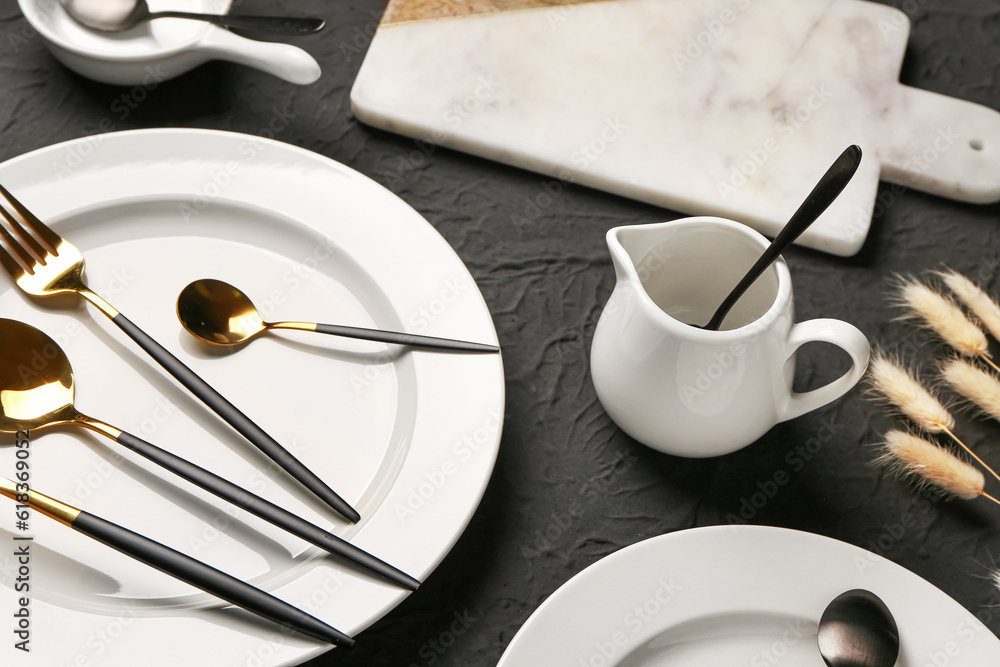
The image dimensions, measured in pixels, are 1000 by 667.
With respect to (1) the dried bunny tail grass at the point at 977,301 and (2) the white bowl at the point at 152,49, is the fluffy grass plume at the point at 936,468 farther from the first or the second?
(2) the white bowl at the point at 152,49

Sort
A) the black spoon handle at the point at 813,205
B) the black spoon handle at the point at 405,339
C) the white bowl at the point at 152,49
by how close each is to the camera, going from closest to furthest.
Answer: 1. the black spoon handle at the point at 813,205
2. the black spoon handle at the point at 405,339
3. the white bowl at the point at 152,49

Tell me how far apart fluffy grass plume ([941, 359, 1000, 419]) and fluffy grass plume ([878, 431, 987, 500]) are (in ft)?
0.16

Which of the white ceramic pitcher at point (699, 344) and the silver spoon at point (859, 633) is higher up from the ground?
the white ceramic pitcher at point (699, 344)

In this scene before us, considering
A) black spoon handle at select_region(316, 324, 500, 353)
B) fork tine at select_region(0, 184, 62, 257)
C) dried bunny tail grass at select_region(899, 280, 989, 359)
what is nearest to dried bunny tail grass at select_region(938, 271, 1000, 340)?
dried bunny tail grass at select_region(899, 280, 989, 359)

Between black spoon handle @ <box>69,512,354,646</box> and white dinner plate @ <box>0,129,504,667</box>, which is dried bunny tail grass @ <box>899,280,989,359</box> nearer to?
white dinner plate @ <box>0,129,504,667</box>

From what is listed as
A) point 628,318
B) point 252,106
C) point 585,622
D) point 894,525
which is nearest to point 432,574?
point 585,622

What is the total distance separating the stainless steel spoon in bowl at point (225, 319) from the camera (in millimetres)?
563

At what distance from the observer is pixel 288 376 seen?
56 centimetres

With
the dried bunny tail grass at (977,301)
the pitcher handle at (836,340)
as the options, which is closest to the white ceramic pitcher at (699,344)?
the pitcher handle at (836,340)

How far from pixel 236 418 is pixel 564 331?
10.4 inches

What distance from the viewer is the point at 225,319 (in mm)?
570

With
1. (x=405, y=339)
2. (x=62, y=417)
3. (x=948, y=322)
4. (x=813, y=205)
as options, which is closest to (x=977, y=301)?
(x=948, y=322)

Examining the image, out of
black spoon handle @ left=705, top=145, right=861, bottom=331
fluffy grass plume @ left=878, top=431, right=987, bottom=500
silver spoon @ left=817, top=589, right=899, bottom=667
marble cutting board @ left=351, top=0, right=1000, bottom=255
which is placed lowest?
fluffy grass plume @ left=878, top=431, right=987, bottom=500

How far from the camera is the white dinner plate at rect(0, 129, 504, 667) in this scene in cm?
46
